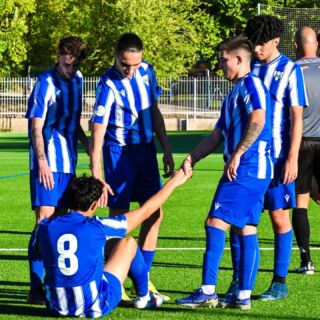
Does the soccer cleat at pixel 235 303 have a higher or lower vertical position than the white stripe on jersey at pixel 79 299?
lower

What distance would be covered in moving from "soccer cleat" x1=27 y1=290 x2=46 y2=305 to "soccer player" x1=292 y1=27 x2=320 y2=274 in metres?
2.59

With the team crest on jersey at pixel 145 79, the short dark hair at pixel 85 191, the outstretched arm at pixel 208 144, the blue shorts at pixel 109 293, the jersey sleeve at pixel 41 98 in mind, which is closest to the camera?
the short dark hair at pixel 85 191

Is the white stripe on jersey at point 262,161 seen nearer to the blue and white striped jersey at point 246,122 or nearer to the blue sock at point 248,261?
the blue and white striped jersey at point 246,122

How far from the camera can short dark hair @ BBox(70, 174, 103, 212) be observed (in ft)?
24.0

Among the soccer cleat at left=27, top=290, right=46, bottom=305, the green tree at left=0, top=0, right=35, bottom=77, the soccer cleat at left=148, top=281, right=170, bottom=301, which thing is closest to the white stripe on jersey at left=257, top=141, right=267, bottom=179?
the soccer cleat at left=148, top=281, right=170, bottom=301

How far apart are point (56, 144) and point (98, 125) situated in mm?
369

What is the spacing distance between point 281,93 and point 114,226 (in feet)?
6.30

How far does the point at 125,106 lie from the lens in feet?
28.8

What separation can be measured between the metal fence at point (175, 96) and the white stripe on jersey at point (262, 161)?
37193 millimetres

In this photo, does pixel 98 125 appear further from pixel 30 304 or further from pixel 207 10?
pixel 207 10

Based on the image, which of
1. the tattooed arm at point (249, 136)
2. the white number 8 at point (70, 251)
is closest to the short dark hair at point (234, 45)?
the tattooed arm at point (249, 136)

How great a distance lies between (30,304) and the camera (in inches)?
327

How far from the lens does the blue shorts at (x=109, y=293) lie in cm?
748

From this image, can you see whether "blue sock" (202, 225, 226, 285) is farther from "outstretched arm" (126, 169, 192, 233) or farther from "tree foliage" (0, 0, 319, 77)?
"tree foliage" (0, 0, 319, 77)
